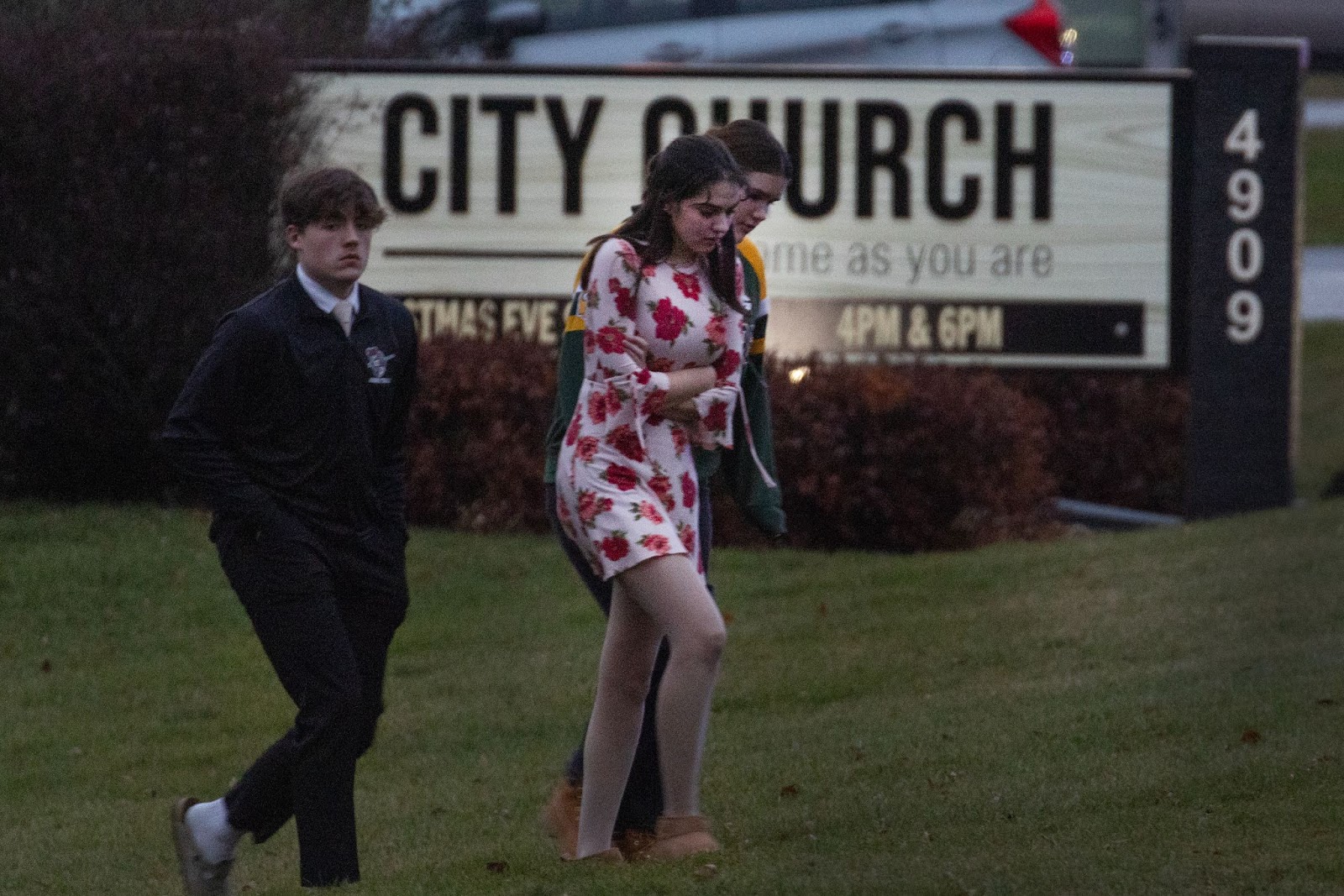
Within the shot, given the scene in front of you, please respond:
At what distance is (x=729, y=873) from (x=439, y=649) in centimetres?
490

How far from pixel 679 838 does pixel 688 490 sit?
2.71 ft

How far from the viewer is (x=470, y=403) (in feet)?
39.1

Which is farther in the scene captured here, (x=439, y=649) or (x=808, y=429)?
(x=808, y=429)

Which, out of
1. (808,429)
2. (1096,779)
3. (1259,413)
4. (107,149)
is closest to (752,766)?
(1096,779)

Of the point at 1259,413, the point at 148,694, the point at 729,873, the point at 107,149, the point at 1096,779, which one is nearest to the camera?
the point at 729,873

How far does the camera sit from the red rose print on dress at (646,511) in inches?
202

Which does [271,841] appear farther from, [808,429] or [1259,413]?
[1259,413]

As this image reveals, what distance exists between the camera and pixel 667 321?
523 centimetres

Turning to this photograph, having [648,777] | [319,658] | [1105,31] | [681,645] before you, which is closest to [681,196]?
[681,645]

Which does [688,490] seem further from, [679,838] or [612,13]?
[612,13]

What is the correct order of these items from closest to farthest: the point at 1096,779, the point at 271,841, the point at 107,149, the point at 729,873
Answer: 1. the point at 729,873
2. the point at 1096,779
3. the point at 271,841
4. the point at 107,149

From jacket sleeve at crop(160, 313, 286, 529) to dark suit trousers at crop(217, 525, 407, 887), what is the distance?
3.2 inches

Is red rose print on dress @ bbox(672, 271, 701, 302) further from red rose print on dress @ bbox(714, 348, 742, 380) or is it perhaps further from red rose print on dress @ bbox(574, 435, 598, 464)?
red rose print on dress @ bbox(574, 435, 598, 464)

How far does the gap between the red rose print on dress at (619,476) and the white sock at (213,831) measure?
126 centimetres
